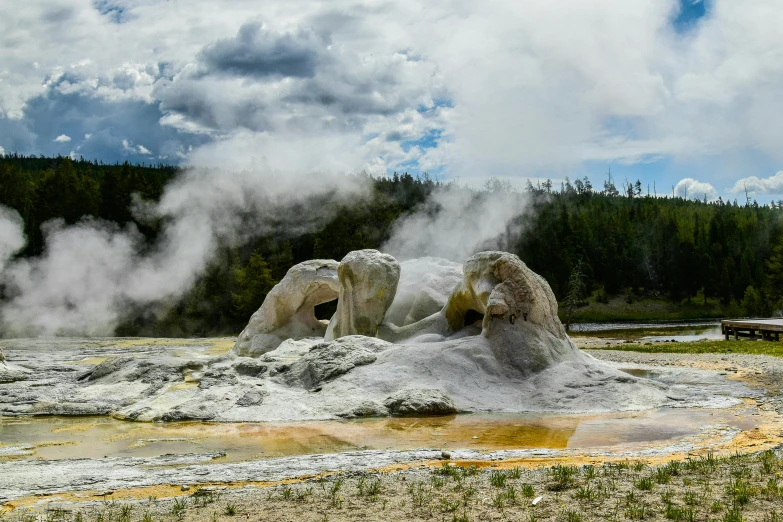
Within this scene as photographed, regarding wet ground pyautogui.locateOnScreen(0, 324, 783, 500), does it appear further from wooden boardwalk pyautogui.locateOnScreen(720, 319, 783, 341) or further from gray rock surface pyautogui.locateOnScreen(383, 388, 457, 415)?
wooden boardwalk pyautogui.locateOnScreen(720, 319, 783, 341)

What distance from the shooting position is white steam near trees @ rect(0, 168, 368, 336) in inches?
1246

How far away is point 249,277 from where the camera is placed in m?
35.4

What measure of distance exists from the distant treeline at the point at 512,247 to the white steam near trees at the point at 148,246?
0.79 metres

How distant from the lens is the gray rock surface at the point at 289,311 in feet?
61.2

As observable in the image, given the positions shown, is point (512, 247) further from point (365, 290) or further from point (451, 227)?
point (365, 290)

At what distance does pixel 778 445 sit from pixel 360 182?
1653 inches

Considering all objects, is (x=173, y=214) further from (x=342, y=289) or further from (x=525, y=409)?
(x=525, y=409)

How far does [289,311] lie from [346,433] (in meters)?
10.6

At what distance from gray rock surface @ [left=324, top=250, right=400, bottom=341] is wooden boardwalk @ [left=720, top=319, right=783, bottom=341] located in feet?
40.9

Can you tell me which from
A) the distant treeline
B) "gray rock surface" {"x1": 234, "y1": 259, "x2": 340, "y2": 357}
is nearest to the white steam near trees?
the distant treeline

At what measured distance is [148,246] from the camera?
125 ft

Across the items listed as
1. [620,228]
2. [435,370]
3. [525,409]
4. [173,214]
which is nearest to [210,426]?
[435,370]

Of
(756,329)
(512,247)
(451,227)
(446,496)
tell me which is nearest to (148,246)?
(451,227)

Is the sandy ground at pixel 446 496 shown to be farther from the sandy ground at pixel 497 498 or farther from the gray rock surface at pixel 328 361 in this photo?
the gray rock surface at pixel 328 361
